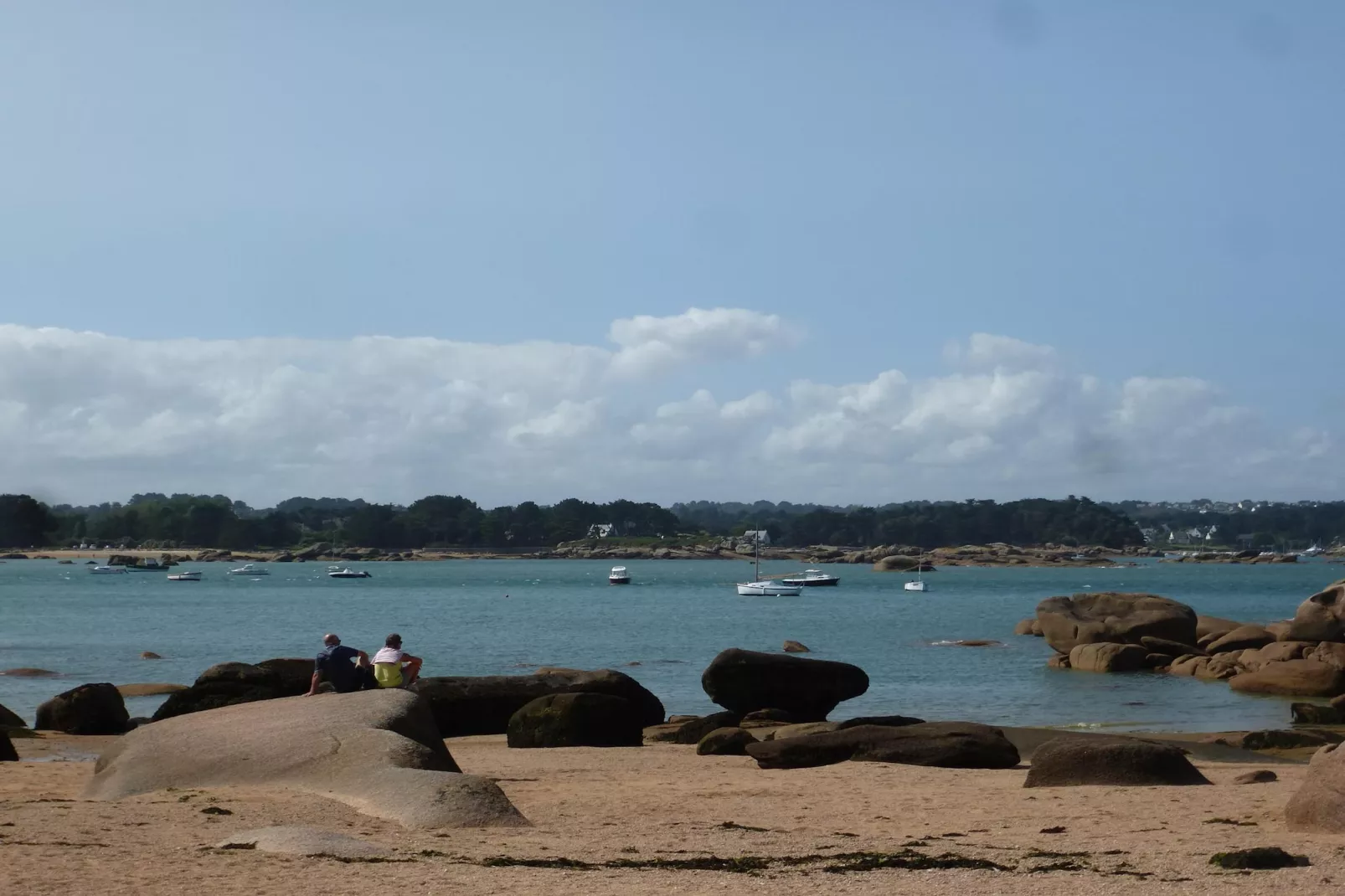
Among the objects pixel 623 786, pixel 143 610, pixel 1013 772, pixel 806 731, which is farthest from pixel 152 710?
pixel 143 610

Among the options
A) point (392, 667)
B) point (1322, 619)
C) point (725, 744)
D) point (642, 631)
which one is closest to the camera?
point (392, 667)

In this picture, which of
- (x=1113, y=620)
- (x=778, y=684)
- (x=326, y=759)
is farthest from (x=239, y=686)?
(x=1113, y=620)

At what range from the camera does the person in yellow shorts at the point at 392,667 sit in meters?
21.5

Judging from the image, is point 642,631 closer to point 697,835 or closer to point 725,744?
point 725,744

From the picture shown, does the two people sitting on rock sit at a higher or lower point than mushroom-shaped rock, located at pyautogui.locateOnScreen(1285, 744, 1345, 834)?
higher

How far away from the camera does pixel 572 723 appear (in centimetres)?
2523

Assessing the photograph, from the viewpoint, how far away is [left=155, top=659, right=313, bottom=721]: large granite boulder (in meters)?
27.0

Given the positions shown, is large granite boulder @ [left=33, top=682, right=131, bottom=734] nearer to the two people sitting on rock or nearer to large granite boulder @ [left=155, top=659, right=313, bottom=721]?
large granite boulder @ [left=155, top=659, right=313, bottom=721]

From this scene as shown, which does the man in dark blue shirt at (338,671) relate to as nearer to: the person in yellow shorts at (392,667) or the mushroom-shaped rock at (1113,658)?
the person in yellow shorts at (392,667)

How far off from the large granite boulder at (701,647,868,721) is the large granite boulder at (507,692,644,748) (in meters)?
6.22

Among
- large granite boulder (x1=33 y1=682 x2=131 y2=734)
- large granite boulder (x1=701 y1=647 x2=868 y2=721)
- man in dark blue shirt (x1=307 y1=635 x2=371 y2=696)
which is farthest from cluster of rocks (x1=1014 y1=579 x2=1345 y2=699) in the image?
large granite boulder (x1=33 y1=682 x2=131 y2=734)

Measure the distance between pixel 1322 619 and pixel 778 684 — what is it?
22627 mm

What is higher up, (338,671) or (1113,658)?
(338,671)

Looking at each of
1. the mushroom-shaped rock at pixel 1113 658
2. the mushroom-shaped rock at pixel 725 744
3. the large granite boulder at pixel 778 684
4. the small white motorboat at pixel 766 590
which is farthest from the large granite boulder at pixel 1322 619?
the small white motorboat at pixel 766 590
